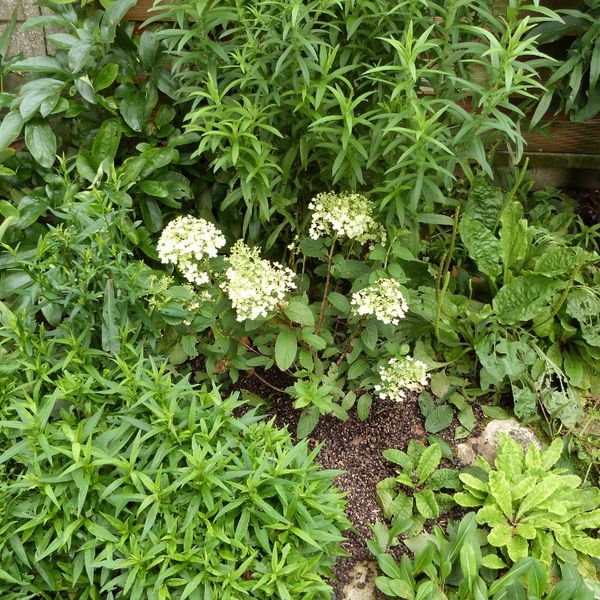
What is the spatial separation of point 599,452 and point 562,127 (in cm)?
182

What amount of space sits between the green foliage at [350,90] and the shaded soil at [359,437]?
790mm

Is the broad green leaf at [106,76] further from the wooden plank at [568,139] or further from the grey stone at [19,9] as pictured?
the wooden plank at [568,139]

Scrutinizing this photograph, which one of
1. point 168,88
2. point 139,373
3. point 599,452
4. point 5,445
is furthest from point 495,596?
point 168,88

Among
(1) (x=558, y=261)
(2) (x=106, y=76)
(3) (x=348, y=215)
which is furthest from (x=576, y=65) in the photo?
(2) (x=106, y=76)

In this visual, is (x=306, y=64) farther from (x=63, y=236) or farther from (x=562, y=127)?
(x=562, y=127)

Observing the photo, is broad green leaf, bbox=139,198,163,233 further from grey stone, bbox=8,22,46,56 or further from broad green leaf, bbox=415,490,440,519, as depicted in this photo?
broad green leaf, bbox=415,490,440,519

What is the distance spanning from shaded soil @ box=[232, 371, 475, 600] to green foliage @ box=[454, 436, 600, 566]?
0.71 feet

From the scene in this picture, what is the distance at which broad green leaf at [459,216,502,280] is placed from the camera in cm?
296

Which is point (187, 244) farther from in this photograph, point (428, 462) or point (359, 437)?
point (428, 462)

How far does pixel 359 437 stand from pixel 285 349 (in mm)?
549

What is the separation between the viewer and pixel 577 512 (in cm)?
242

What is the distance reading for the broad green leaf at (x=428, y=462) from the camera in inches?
99.0

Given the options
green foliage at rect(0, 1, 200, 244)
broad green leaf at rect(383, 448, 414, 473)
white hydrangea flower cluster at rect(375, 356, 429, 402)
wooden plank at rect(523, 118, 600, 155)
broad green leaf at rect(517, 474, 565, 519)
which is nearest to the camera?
broad green leaf at rect(517, 474, 565, 519)

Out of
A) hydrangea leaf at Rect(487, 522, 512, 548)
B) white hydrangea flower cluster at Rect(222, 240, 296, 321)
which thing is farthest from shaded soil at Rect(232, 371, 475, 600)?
white hydrangea flower cluster at Rect(222, 240, 296, 321)
